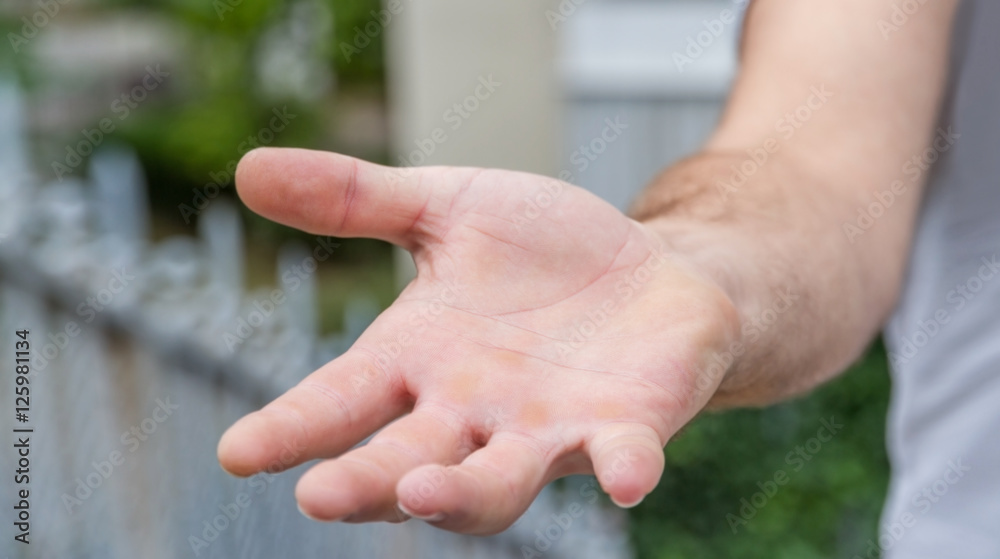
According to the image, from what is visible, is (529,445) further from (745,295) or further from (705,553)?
(705,553)

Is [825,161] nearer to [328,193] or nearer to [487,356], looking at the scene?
[487,356]

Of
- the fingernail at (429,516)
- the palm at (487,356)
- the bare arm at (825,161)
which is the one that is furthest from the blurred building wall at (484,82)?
the fingernail at (429,516)

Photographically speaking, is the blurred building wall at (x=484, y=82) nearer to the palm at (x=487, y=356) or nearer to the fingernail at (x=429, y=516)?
the palm at (x=487, y=356)

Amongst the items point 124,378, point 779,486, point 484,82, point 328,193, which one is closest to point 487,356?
point 328,193

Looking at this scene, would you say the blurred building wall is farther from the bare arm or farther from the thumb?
the thumb

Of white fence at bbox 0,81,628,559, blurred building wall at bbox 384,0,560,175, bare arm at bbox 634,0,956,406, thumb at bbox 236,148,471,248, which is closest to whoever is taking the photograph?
thumb at bbox 236,148,471,248

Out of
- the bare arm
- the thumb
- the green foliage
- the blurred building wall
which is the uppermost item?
the thumb

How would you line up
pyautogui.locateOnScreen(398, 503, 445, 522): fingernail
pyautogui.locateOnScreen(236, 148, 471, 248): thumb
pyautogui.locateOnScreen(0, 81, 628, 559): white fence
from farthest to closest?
pyautogui.locateOnScreen(0, 81, 628, 559): white fence < pyautogui.locateOnScreen(236, 148, 471, 248): thumb < pyautogui.locateOnScreen(398, 503, 445, 522): fingernail

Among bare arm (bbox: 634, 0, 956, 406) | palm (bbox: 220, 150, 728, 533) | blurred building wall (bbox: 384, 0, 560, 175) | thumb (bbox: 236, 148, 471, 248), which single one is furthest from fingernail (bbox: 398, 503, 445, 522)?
Result: blurred building wall (bbox: 384, 0, 560, 175)
